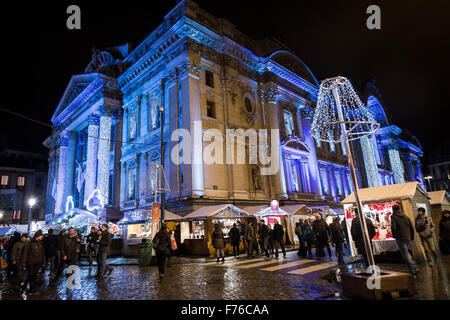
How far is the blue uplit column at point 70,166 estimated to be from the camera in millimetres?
32469

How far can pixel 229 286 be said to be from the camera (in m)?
7.62

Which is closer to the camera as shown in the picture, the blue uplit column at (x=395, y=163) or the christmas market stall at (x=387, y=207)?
the christmas market stall at (x=387, y=207)

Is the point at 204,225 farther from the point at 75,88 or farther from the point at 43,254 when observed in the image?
the point at 75,88

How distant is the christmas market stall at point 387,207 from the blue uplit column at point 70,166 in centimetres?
3107

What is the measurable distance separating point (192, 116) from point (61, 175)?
75.5 ft

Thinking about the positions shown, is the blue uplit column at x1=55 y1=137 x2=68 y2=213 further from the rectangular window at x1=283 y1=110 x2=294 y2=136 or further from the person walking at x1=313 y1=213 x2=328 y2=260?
the person walking at x1=313 y1=213 x2=328 y2=260

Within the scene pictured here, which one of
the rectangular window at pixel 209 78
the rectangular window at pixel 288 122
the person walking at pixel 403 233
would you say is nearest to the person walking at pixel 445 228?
the person walking at pixel 403 233

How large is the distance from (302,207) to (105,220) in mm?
15711

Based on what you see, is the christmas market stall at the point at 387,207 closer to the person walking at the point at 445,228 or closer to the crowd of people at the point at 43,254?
the person walking at the point at 445,228

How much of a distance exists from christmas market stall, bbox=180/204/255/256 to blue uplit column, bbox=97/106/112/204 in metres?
11.1

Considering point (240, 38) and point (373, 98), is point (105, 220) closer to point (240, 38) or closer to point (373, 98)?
point (240, 38)

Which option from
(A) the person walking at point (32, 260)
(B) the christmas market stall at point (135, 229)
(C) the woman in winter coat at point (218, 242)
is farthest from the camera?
(B) the christmas market stall at point (135, 229)

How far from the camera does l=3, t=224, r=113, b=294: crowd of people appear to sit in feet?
28.0

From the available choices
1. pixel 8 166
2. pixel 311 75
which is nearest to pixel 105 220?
pixel 311 75
